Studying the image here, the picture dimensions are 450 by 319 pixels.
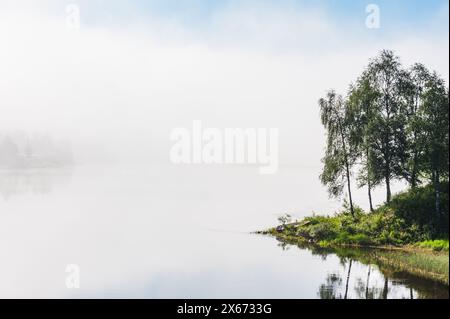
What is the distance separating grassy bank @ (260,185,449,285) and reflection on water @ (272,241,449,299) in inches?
69.1

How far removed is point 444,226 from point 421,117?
10050 millimetres

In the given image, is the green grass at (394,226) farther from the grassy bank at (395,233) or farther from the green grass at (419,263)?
the green grass at (419,263)

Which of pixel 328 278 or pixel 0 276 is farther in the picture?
pixel 0 276

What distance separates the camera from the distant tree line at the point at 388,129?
42844 mm

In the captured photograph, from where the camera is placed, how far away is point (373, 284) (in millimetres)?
30500

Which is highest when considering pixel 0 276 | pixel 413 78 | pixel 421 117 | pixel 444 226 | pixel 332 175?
pixel 413 78

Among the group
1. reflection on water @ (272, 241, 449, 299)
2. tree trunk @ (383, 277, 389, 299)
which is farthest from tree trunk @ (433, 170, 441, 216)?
tree trunk @ (383, 277, 389, 299)

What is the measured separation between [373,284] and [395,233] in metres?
15.6
